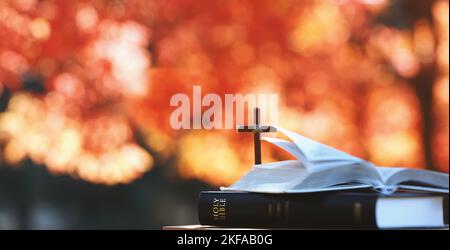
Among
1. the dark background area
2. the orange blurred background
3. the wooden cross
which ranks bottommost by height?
the dark background area

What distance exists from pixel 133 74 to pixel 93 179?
561 mm

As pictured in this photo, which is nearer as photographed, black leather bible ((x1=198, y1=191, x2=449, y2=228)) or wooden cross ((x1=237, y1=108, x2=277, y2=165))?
black leather bible ((x1=198, y1=191, x2=449, y2=228))

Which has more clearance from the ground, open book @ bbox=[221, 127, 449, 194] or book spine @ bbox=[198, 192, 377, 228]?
open book @ bbox=[221, 127, 449, 194]

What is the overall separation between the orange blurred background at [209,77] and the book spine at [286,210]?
260cm

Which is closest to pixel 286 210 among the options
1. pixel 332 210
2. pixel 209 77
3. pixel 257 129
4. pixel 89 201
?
pixel 332 210

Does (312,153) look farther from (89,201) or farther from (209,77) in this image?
(89,201)

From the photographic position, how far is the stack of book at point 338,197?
742 millimetres

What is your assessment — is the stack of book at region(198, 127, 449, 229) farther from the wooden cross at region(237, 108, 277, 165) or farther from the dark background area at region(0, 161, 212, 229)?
the dark background area at region(0, 161, 212, 229)

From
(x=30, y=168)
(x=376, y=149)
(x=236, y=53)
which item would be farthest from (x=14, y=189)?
(x=376, y=149)

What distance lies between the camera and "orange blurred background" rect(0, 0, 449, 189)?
3.47 meters

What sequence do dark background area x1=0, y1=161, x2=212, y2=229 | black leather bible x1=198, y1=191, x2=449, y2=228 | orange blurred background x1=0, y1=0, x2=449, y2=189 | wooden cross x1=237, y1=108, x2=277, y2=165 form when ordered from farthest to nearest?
1. dark background area x1=0, y1=161, x2=212, y2=229
2. orange blurred background x1=0, y1=0, x2=449, y2=189
3. wooden cross x1=237, y1=108, x2=277, y2=165
4. black leather bible x1=198, y1=191, x2=449, y2=228

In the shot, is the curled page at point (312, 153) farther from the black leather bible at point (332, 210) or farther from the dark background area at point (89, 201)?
the dark background area at point (89, 201)

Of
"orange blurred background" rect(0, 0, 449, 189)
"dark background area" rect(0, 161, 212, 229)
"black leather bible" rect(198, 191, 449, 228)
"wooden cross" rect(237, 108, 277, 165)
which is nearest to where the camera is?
"black leather bible" rect(198, 191, 449, 228)

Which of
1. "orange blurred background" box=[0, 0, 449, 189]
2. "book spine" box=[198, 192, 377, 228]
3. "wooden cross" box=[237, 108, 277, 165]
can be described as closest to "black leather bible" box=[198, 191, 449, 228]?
"book spine" box=[198, 192, 377, 228]
